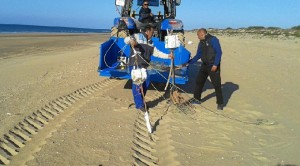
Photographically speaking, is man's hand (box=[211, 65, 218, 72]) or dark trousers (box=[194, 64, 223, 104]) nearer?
man's hand (box=[211, 65, 218, 72])

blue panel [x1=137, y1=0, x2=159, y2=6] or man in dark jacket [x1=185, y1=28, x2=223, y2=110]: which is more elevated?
blue panel [x1=137, y1=0, x2=159, y2=6]

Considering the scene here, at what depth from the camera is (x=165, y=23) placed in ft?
28.6

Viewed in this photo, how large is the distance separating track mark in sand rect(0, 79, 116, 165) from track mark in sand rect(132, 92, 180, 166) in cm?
116

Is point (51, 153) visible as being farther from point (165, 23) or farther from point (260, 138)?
point (165, 23)

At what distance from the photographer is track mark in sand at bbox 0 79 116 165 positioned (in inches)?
143

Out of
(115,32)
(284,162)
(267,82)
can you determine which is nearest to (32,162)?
(284,162)

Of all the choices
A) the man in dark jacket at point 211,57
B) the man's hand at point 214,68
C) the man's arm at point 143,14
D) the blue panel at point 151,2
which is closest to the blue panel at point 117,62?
the man in dark jacket at point 211,57

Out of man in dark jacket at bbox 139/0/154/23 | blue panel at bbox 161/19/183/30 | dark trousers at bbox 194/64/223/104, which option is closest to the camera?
dark trousers at bbox 194/64/223/104

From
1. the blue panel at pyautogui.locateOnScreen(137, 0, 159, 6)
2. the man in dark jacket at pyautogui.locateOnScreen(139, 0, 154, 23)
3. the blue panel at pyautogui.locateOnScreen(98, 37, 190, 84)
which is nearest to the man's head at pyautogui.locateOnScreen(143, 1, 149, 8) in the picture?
the man in dark jacket at pyautogui.locateOnScreen(139, 0, 154, 23)

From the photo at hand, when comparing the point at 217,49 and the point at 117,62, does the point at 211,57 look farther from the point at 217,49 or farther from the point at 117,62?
the point at 117,62

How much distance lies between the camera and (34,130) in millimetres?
4387

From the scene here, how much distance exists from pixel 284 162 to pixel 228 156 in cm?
70

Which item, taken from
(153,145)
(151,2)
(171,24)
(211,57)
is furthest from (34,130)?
(151,2)

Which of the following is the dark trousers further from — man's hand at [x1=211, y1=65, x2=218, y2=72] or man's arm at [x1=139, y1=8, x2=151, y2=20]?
man's arm at [x1=139, y1=8, x2=151, y2=20]
